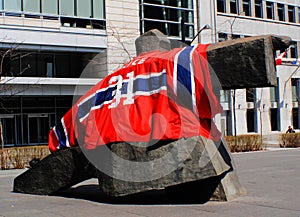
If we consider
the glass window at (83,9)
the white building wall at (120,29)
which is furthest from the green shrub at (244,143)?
the glass window at (83,9)

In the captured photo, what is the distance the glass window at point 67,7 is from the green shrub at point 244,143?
593 inches

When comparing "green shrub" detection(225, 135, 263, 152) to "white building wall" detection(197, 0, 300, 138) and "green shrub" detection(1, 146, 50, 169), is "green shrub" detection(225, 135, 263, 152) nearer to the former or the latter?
"white building wall" detection(197, 0, 300, 138)

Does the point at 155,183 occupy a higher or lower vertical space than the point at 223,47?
lower

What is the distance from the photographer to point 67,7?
3678 cm

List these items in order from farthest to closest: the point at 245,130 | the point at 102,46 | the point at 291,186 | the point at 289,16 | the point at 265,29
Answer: the point at 289,16 → the point at 265,29 → the point at 245,130 → the point at 102,46 → the point at 291,186

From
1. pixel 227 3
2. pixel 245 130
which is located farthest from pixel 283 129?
pixel 227 3

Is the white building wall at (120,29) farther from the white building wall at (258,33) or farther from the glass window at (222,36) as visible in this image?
the glass window at (222,36)

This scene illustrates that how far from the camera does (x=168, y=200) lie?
1102 cm

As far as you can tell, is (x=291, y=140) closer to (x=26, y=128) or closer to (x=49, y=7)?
(x=49, y=7)

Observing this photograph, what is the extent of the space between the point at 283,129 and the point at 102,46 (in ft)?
81.2

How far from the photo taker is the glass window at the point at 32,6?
114ft

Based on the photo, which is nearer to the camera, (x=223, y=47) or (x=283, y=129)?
(x=223, y=47)

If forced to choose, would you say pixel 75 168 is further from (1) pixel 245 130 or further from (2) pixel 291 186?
(1) pixel 245 130

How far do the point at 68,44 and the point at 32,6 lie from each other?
3.62 m
